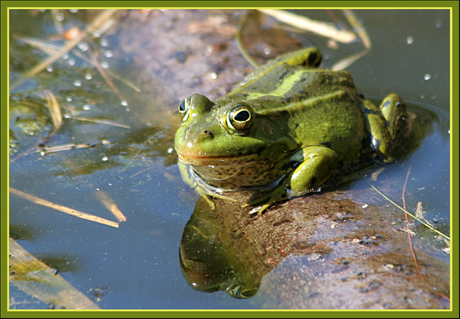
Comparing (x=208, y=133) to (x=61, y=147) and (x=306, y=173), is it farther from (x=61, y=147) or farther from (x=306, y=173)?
(x=61, y=147)

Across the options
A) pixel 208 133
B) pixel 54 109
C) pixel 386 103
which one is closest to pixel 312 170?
pixel 208 133

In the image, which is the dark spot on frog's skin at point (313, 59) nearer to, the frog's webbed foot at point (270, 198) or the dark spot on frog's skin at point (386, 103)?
the dark spot on frog's skin at point (386, 103)

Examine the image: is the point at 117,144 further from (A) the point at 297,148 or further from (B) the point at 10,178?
(A) the point at 297,148

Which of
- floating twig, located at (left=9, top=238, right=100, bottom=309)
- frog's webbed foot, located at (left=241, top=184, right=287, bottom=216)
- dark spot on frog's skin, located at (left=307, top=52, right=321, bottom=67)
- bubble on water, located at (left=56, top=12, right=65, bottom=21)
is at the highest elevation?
bubble on water, located at (left=56, top=12, right=65, bottom=21)

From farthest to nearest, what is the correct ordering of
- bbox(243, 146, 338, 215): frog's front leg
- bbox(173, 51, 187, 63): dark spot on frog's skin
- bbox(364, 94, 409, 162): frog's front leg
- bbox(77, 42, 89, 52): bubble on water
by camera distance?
bbox(77, 42, 89, 52): bubble on water → bbox(173, 51, 187, 63): dark spot on frog's skin → bbox(364, 94, 409, 162): frog's front leg → bbox(243, 146, 338, 215): frog's front leg

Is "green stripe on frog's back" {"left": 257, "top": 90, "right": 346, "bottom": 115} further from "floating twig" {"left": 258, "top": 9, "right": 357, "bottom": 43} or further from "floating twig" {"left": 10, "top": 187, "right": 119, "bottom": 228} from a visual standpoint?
"floating twig" {"left": 258, "top": 9, "right": 357, "bottom": 43}

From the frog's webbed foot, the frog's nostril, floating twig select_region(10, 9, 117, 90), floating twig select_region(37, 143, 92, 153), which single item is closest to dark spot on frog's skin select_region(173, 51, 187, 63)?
floating twig select_region(10, 9, 117, 90)

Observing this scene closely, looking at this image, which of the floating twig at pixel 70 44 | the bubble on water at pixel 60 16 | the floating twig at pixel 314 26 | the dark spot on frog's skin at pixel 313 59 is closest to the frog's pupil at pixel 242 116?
the dark spot on frog's skin at pixel 313 59
